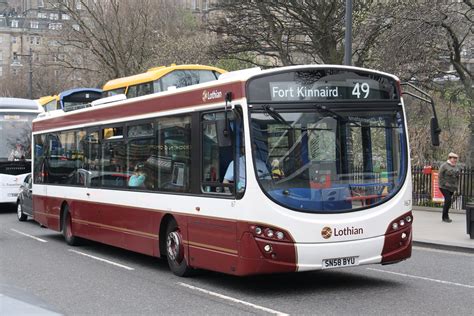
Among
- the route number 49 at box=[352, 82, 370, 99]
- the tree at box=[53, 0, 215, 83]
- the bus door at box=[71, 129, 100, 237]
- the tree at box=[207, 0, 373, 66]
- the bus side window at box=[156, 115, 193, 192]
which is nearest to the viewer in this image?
the route number 49 at box=[352, 82, 370, 99]

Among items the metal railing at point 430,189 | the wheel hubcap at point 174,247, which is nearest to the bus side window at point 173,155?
the wheel hubcap at point 174,247

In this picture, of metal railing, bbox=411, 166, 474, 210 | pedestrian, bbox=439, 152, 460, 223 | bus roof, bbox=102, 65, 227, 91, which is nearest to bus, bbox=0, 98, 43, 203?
bus roof, bbox=102, 65, 227, 91

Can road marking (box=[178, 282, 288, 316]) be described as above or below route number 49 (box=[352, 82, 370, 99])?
below

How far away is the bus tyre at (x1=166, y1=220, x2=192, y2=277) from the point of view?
9.55 m

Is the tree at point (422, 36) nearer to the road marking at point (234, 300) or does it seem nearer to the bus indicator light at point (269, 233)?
the road marking at point (234, 300)

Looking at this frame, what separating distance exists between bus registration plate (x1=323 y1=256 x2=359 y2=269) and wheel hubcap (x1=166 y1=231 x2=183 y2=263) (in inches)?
91.9

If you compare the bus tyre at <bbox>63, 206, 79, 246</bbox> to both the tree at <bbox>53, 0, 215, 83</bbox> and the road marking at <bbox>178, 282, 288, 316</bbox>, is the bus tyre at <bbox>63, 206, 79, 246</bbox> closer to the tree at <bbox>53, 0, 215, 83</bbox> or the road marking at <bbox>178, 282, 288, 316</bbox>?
the road marking at <bbox>178, 282, 288, 316</bbox>

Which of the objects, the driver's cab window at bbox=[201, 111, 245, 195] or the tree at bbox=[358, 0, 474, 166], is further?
the tree at bbox=[358, 0, 474, 166]

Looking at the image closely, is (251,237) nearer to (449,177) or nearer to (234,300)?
(234,300)

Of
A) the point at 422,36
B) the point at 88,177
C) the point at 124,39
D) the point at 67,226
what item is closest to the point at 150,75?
the point at 67,226

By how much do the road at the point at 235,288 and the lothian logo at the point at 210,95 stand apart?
254 centimetres

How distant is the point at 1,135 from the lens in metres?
23.7

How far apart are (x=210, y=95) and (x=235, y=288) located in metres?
2.61

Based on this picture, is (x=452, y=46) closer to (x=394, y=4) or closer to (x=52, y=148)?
(x=394, y=4)
